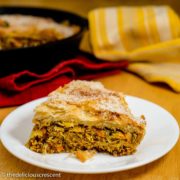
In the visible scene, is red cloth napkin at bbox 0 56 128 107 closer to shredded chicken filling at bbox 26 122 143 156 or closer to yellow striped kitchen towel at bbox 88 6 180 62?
yellow striped kitchen towel at bbox 88 6 180 62

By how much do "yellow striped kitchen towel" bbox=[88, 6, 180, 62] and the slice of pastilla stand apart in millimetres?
717

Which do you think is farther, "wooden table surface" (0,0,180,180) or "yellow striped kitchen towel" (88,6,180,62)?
"yellow striped kitchen towel" (88,6,180,62)

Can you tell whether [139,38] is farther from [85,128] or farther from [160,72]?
[85,128]

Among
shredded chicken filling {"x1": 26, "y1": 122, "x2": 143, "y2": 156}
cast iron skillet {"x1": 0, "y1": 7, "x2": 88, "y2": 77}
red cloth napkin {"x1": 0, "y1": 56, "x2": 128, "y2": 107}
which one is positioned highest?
shredded chicken filling {"x1": 26, "y1": 122, "x2": 143, "y2": 156}

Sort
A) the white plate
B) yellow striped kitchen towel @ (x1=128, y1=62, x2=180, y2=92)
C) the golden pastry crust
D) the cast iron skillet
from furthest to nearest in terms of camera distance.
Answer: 1. the golden pastry crust
2. yellow striped kitchen towel @ (x1=128, y1=62, x2=180, y2=92)
3. the cast iron skillet
4. the white plate

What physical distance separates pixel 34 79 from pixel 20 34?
0.27 meters

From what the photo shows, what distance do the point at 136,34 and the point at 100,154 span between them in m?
0.92

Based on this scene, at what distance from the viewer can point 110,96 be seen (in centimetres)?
122

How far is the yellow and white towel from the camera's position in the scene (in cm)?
184

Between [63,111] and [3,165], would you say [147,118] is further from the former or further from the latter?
[3,165]

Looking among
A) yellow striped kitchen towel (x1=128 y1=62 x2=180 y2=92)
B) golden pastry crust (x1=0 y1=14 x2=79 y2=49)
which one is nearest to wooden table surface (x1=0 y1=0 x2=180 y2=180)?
yellow striped kitchen towel (x1=128 y1=62 x2=180 y2=92)

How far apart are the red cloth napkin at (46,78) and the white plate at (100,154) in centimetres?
18

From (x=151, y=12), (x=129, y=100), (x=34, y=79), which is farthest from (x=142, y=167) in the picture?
(x=151, y=12)

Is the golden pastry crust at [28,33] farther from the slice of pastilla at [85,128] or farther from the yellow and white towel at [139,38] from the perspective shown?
the slice of pastilla at [85,128]
